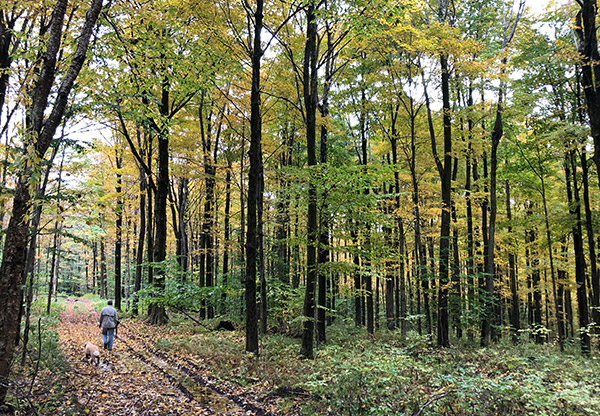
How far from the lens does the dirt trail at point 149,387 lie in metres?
6.02

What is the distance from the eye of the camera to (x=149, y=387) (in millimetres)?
7141

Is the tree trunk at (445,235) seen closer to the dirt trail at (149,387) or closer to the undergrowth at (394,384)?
the undergrowth at (394,384)

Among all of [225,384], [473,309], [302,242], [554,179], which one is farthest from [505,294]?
[225,384]

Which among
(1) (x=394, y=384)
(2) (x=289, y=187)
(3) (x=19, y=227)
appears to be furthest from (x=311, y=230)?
(3) (x=19, y=227)

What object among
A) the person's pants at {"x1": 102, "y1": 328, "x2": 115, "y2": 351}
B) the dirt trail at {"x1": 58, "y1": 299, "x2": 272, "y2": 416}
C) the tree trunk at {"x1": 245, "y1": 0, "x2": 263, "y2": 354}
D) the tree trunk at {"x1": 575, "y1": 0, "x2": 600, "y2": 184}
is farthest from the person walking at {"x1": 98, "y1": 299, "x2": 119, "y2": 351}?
the tree trunk at {"x1": 575, "y1": 0, "x2": 600, "y2": 184}

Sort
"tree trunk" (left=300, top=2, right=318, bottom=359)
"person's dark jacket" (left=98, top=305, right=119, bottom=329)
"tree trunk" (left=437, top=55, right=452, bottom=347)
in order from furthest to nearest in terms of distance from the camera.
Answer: "tree trunk" (left=437, top=55, right=452, bottom=347) < "person's dark jacket" (left=98, top=305, right=119, bottom=329) < "tree trunk" (left=300, top=2, right=318, bottom=359)

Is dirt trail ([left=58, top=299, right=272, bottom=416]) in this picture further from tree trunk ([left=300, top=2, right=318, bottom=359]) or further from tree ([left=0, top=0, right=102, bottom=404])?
tree trunk ([left=300, top=2, right=318, bottom=359])

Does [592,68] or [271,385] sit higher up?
[592,68]

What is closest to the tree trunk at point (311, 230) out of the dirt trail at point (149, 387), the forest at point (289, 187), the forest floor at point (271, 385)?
the forest at point (289, 187)

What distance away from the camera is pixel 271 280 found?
14906 mm

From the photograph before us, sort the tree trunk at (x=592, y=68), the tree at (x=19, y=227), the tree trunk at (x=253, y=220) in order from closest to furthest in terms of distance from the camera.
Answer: the tree at (x=19, y=227) → the tree trunk at (x=253, y=220) → the tree trunk at (x=592, y=68)

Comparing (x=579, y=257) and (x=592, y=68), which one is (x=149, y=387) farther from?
(x=579, y=257)

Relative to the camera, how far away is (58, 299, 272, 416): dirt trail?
19.7 ft

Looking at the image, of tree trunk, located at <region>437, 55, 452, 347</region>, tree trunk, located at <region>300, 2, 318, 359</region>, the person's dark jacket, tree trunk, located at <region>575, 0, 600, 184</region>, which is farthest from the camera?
tree trunk, located at <region>437, 55, 452, 347</region>
